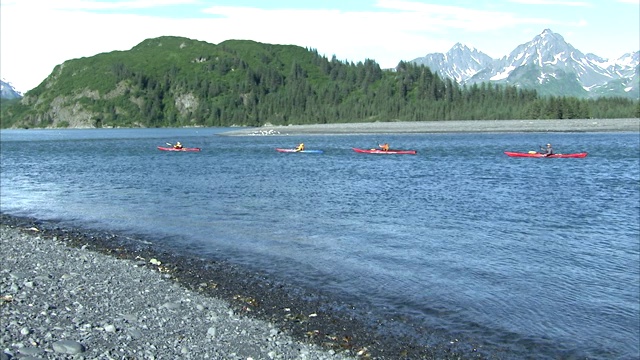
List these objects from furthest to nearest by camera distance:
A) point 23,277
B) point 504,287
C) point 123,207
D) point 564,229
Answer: point 123,207
point 564,229
point 504,287
point 23,277

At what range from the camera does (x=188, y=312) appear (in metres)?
17.2

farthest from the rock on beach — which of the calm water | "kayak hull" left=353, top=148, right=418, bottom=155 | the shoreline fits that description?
"kayak hull" left=353, top=148, right=418, bottom=155

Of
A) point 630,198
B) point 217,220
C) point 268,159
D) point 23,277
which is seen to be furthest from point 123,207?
point 268,159

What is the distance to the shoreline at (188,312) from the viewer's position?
47.4ft

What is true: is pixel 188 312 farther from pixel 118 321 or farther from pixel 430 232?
pixel 430 232

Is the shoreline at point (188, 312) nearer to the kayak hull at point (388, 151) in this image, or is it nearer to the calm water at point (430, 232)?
the calm water at point (430, 232)

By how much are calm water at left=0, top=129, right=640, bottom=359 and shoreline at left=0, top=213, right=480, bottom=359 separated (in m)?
1.67

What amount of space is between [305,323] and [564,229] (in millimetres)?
22269

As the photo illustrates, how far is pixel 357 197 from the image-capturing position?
1917 inches

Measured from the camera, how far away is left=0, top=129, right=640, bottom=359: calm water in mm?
19719

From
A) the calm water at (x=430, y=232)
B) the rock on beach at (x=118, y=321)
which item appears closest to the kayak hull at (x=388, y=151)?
the calm water at (x=430, y=232)

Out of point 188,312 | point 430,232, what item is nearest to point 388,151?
point 430,232

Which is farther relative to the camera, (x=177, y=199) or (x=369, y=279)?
(x=177, y=199)

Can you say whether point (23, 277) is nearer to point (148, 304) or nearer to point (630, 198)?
point (148, 304)
